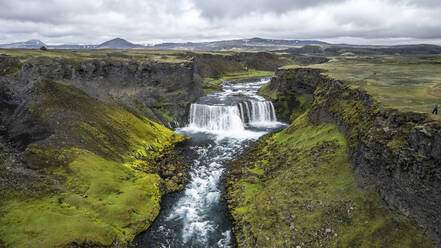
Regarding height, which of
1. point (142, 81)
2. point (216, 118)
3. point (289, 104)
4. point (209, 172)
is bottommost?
point (209, 172)

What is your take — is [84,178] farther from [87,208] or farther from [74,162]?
[87,208]

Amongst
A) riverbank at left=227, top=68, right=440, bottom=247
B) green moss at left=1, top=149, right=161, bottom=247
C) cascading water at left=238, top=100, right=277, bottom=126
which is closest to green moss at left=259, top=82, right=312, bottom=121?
cascading water at left=238, top=100, right=277, bottom=126

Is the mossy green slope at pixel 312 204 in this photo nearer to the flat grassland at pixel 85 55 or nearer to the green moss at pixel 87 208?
the green moss at pixel 87 208

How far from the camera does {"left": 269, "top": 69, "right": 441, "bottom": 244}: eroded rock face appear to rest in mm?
15414

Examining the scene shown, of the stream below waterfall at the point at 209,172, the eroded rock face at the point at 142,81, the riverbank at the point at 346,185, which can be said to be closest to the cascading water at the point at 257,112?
the stream below waterfall at the point at 209,172

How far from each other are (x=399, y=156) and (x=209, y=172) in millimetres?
22601

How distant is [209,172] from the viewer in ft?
114

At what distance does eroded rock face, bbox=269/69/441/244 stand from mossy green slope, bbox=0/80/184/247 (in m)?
20.3

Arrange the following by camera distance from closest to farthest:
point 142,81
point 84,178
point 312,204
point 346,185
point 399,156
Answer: point 399,156 < point 312,204 < point 346,185 < point 84,178 < point 142,81

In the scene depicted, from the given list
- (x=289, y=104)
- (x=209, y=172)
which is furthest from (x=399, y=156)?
(x=289, y=104)

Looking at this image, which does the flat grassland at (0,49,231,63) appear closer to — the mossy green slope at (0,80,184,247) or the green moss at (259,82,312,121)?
the mossy green slope at (0,80,184,247)

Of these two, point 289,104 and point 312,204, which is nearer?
point 312,204

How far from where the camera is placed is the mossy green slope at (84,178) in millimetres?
19203

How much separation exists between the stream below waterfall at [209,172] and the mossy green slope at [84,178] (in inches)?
82.5
